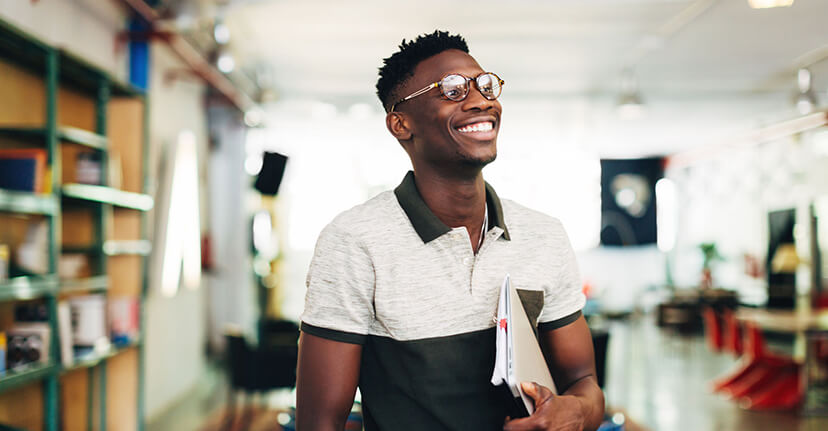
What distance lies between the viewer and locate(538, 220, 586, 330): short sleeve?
133 cm

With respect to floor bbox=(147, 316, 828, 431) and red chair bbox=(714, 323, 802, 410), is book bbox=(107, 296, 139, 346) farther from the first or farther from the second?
red chair bbox=(714, 323, 802, 410)

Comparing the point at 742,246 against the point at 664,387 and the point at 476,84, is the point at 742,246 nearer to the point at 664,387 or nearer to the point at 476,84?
the point at 664,387

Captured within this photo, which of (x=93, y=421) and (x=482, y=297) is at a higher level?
(x=482, y=297)

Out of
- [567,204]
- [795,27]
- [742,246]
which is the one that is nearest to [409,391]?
[795,27]

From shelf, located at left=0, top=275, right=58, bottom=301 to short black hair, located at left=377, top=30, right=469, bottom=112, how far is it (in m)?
2.28

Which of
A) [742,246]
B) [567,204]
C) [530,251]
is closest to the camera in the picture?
[530,251]

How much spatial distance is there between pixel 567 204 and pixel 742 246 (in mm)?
3810

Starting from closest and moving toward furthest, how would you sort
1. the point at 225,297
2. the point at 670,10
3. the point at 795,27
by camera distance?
1. the point at 670,10
2. the point at 795,27
3. the point at 225,297

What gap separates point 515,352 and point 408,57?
24.7 inches

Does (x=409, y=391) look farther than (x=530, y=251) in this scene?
No

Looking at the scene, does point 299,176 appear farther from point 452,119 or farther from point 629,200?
point 452,119

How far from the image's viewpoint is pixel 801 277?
969 cm

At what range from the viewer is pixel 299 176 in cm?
1367

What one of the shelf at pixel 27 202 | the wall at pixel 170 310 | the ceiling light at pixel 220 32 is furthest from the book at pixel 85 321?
the ceiling light at pixel 220 32
